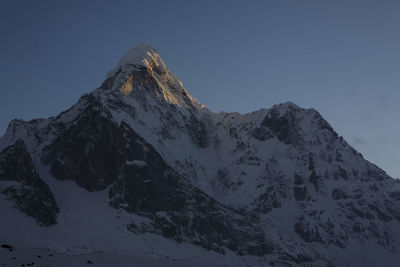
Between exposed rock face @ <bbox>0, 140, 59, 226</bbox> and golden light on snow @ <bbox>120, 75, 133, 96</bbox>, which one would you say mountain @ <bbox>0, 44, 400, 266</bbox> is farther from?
golden light on snow @ <bbox>120, 75, 133, 96</bbox>

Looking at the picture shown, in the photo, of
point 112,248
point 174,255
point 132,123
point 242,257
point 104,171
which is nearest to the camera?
point 112,248

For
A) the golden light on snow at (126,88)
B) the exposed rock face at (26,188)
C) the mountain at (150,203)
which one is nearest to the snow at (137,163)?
the mountain at (150,203)

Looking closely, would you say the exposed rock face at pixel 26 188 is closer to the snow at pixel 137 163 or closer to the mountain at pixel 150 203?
the mountain at pixel 150 203

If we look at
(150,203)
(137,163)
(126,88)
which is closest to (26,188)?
(150,203)

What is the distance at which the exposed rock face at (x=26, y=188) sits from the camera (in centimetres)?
13638

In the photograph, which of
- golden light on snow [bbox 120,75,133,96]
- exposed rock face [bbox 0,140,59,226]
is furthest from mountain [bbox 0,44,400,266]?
golden light on snow [bbox 120,75,133,96]

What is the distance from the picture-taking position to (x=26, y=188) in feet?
470

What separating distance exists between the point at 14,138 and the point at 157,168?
60636 mm

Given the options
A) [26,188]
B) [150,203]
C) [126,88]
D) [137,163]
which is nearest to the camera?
[26,188]

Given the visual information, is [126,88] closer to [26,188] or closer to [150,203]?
[150,203]

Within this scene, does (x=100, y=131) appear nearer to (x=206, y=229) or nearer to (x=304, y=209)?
(x=206, y=229)

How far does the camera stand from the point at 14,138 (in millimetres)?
196125

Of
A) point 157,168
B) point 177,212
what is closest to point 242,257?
point 177,212

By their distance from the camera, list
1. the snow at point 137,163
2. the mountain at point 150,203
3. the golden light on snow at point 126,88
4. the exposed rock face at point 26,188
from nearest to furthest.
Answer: the exposed rock face at point 26,188 < the mountain at point 150,203 < the snow at point 137,163 < the golden light on snow at point 126,88
